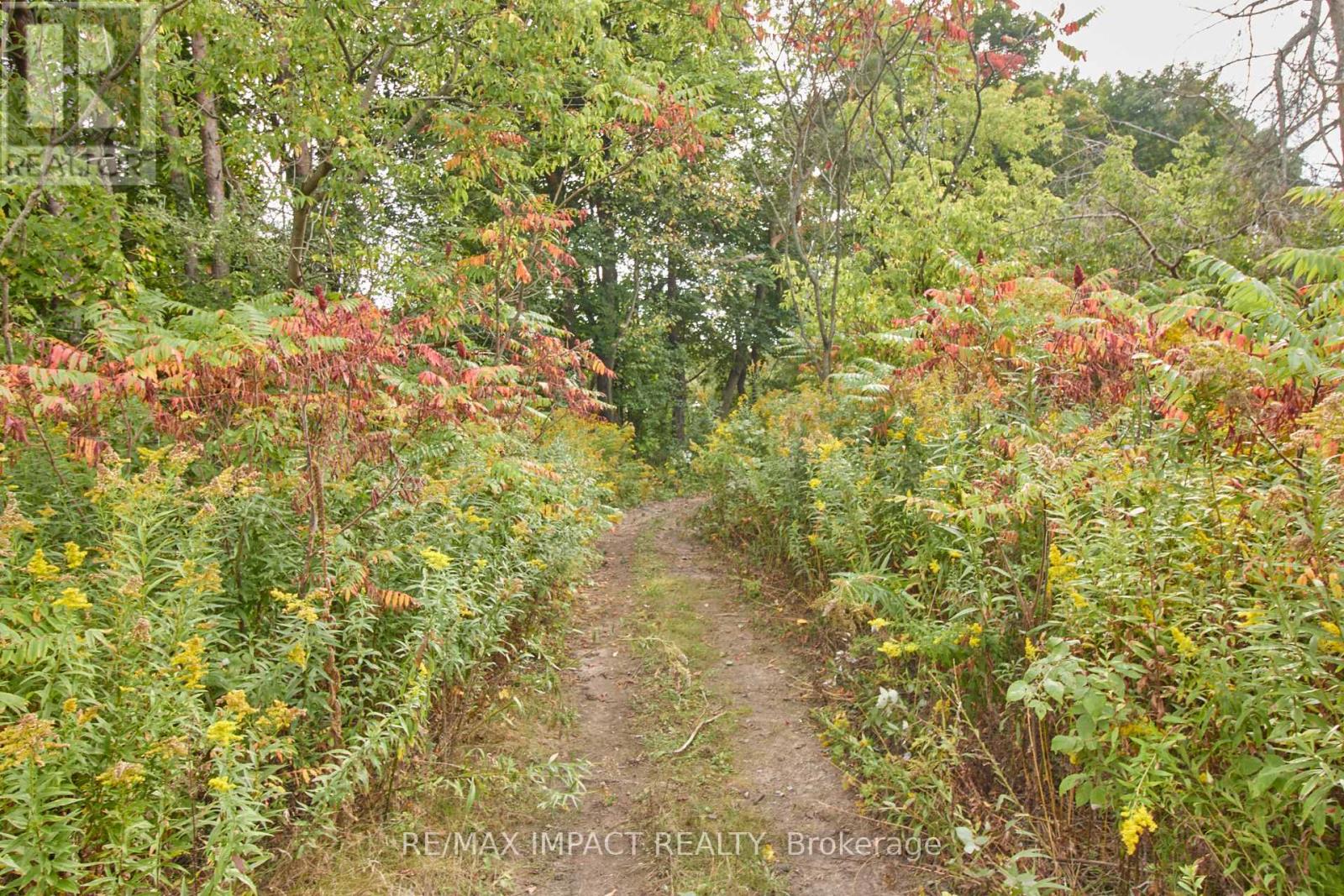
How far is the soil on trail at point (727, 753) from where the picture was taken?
11.6 ft

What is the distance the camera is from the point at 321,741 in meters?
3.51

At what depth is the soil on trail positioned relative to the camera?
3.54 meters

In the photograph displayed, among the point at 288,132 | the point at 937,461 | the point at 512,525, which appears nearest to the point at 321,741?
the point at 512,525

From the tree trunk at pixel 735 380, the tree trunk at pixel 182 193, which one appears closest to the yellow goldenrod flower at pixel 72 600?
the tree trunk at pixel 182 193

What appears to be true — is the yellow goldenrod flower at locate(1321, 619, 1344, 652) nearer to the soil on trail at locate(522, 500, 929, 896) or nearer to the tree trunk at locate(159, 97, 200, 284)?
the soil on trail at locate(522, 500, 929, 896)

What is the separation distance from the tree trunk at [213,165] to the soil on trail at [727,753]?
634cm

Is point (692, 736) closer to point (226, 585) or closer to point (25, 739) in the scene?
point (226, 585)

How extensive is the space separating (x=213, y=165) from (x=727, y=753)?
1012 cm

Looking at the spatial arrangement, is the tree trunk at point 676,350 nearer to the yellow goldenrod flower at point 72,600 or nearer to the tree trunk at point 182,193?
the tree trunk at point 182,193

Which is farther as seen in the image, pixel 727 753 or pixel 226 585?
pixel 727 753

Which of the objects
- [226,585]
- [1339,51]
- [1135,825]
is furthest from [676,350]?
[1135,825]

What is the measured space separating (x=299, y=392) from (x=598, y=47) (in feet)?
19.7

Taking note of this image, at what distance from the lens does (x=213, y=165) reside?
1007 centimetres

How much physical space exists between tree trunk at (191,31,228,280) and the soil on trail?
634 centimetres
